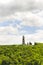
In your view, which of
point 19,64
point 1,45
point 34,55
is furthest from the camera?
point 1,45

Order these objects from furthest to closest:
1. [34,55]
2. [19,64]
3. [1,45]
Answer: [1,45] < [34,55] < [19,64]

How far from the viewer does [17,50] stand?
62000 millimetres

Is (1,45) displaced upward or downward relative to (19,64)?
upward

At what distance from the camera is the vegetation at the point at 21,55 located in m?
57.0

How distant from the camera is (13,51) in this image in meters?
61.4

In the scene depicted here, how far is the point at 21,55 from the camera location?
2361 inches

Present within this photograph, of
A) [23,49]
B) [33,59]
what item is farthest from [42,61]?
[23,49]

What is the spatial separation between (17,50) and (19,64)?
573cm

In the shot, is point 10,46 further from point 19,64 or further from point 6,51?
point 19,64

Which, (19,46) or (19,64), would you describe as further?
(19,46)

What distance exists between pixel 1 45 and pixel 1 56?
776 cm

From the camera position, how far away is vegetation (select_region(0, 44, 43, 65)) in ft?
187

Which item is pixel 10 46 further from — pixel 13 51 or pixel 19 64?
pixel 19 64

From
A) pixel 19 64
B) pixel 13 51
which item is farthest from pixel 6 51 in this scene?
pixel 19 64
